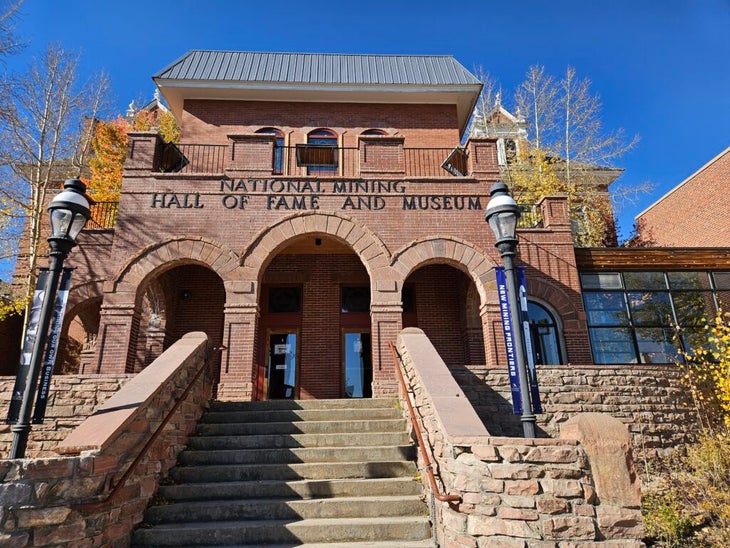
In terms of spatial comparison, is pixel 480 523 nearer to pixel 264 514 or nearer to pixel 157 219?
pixel 264 514

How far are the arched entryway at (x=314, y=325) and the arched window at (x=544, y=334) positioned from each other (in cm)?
444

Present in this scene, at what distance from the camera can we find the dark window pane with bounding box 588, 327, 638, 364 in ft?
40.1

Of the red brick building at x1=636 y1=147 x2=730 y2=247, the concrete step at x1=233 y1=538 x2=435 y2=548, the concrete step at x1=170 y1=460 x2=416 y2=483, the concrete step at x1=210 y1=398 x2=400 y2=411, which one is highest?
the red brick building at x1=636 y1=147 x2=730 y2=247

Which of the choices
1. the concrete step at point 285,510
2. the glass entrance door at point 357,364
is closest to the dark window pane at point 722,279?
the glass entrance door at point 357,364

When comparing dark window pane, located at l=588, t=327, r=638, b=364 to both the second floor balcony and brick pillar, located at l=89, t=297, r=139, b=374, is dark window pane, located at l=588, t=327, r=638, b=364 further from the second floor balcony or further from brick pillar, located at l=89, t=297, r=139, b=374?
brick pillar, located at l=89, t=297, r=139, b=374

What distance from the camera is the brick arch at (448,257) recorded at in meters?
10.7

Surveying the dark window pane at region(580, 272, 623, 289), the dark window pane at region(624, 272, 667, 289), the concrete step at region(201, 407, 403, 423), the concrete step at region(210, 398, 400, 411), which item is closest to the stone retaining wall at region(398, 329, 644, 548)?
the concrete step at region(201, 407, 403, 423)

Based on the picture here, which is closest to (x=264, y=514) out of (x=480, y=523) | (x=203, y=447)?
(x=203, y=447)

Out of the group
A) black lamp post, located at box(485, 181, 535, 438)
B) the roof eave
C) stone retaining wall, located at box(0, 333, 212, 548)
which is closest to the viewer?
stone retaining wall, located at box(0, 333, 212, 548)

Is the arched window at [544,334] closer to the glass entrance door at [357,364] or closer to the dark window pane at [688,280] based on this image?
the dark window pane at [688,280]

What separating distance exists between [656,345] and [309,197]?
980 centimetres

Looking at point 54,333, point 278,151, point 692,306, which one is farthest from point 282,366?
point 692,306

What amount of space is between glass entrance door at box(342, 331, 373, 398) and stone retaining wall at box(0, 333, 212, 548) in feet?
21.0

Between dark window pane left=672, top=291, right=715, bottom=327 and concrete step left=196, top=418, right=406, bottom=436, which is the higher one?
dark window pane left=672, top=291, right=715, bottom=327
